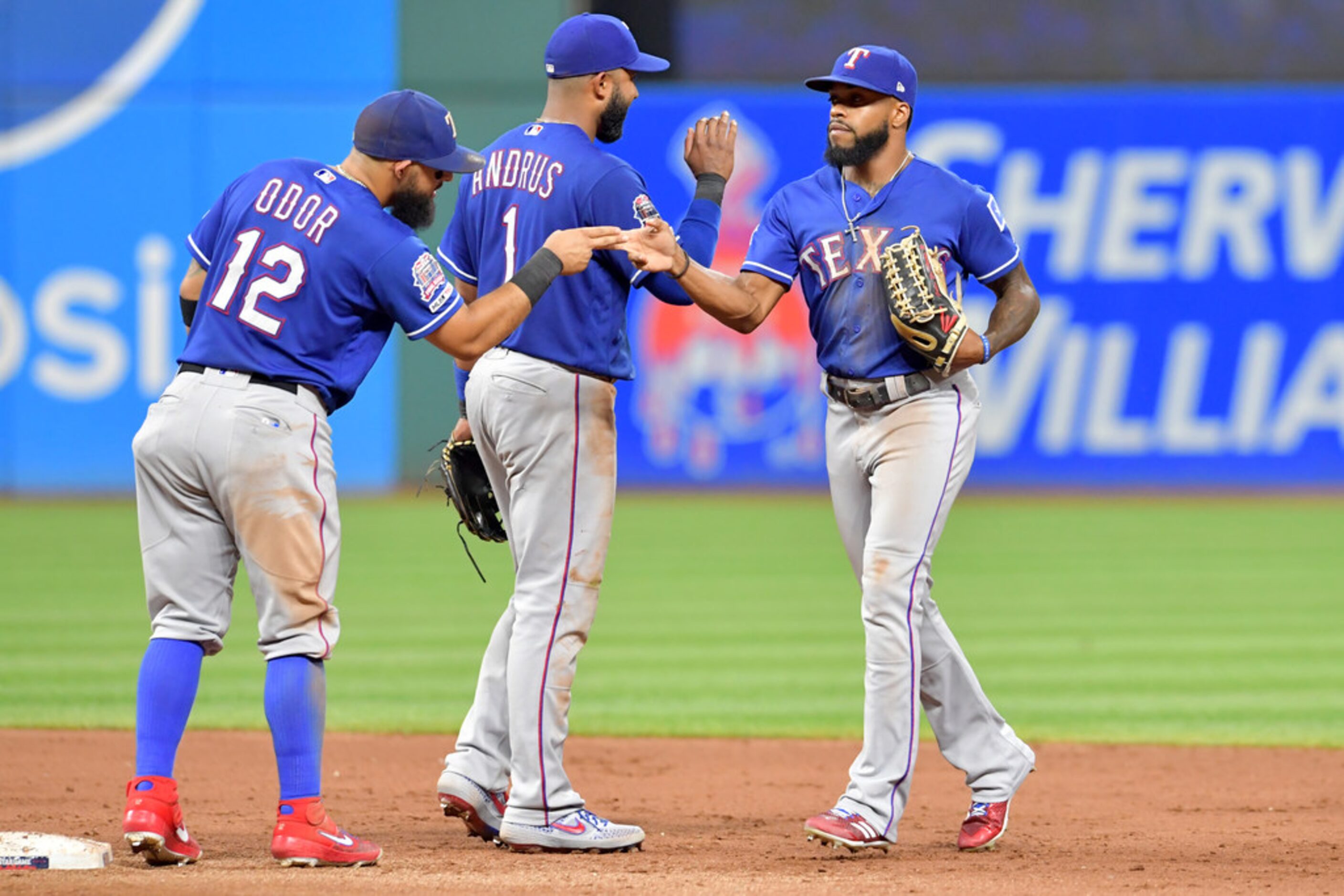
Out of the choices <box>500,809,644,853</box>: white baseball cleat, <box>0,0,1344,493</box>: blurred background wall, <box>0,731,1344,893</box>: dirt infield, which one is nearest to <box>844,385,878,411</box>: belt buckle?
<box>0,731,1344,893</box>: dirt infield

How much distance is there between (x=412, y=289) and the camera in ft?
14.6

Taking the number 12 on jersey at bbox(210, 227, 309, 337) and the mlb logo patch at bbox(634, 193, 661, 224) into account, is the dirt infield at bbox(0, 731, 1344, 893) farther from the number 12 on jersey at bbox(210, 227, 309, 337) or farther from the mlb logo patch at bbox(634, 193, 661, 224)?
the mlb logo patch at bbox(634, 193, 661, 224)

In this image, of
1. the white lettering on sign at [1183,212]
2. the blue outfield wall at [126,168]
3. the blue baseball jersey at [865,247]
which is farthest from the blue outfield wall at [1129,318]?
the blue baseball jersey at [865,247]

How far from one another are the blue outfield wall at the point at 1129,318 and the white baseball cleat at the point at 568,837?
12197 mm

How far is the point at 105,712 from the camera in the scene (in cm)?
743

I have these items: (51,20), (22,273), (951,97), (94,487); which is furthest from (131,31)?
(951,97)

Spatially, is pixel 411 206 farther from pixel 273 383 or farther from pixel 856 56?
pixel 856 56

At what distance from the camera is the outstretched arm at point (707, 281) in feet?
15.1

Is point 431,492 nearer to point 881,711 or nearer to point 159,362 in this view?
point 159,362

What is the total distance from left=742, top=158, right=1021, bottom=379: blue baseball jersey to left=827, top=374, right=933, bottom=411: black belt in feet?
0.07

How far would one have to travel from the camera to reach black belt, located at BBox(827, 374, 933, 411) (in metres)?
4.88

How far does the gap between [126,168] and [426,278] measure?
13.8m

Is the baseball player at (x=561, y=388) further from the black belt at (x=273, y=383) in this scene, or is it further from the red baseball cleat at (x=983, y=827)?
the red baseball cleat at (x=983, y=827)

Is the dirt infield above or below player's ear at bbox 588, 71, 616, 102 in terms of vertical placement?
below
